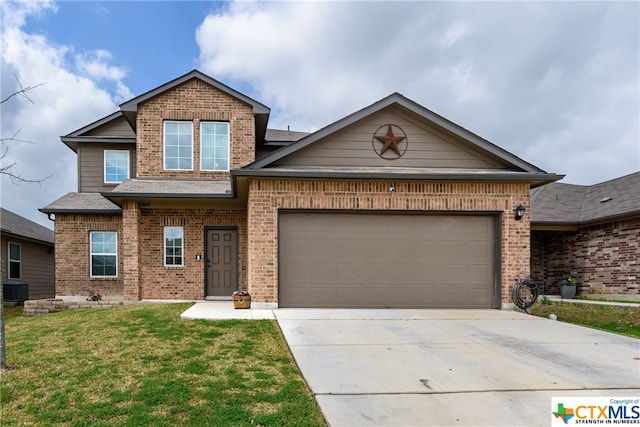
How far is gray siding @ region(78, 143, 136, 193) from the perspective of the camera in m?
14.9

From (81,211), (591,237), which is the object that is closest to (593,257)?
(591,237)

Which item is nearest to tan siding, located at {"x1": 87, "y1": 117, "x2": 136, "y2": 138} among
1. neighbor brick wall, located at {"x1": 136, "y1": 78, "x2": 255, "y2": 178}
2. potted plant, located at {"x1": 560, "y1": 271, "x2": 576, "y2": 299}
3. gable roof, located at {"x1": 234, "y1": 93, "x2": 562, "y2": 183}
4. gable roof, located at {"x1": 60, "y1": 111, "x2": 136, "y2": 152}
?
gable roof, located at {"x1": 60, "y1": 111, "x2": 136, "y2": 152}

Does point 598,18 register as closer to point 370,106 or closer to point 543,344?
point 370,106

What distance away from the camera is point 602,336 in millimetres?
7539

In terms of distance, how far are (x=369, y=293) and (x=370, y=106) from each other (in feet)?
15.6

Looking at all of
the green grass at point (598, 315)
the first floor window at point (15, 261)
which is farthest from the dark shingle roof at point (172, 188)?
the green grass at point (598, 315)

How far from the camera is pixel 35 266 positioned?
1806 cm

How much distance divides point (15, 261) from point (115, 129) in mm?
7034

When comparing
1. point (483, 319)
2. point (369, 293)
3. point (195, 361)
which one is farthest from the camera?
point (369, 293)

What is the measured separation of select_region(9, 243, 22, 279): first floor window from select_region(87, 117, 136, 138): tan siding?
19.6 feet

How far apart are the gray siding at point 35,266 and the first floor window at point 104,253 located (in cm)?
507

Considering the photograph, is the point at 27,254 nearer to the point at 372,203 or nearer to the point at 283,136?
the point at 283,136

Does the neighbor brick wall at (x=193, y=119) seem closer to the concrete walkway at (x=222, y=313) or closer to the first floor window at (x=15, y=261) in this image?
the concrete walkway at (x=222, y=313)

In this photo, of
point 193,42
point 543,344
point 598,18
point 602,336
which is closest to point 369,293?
point 543,344
